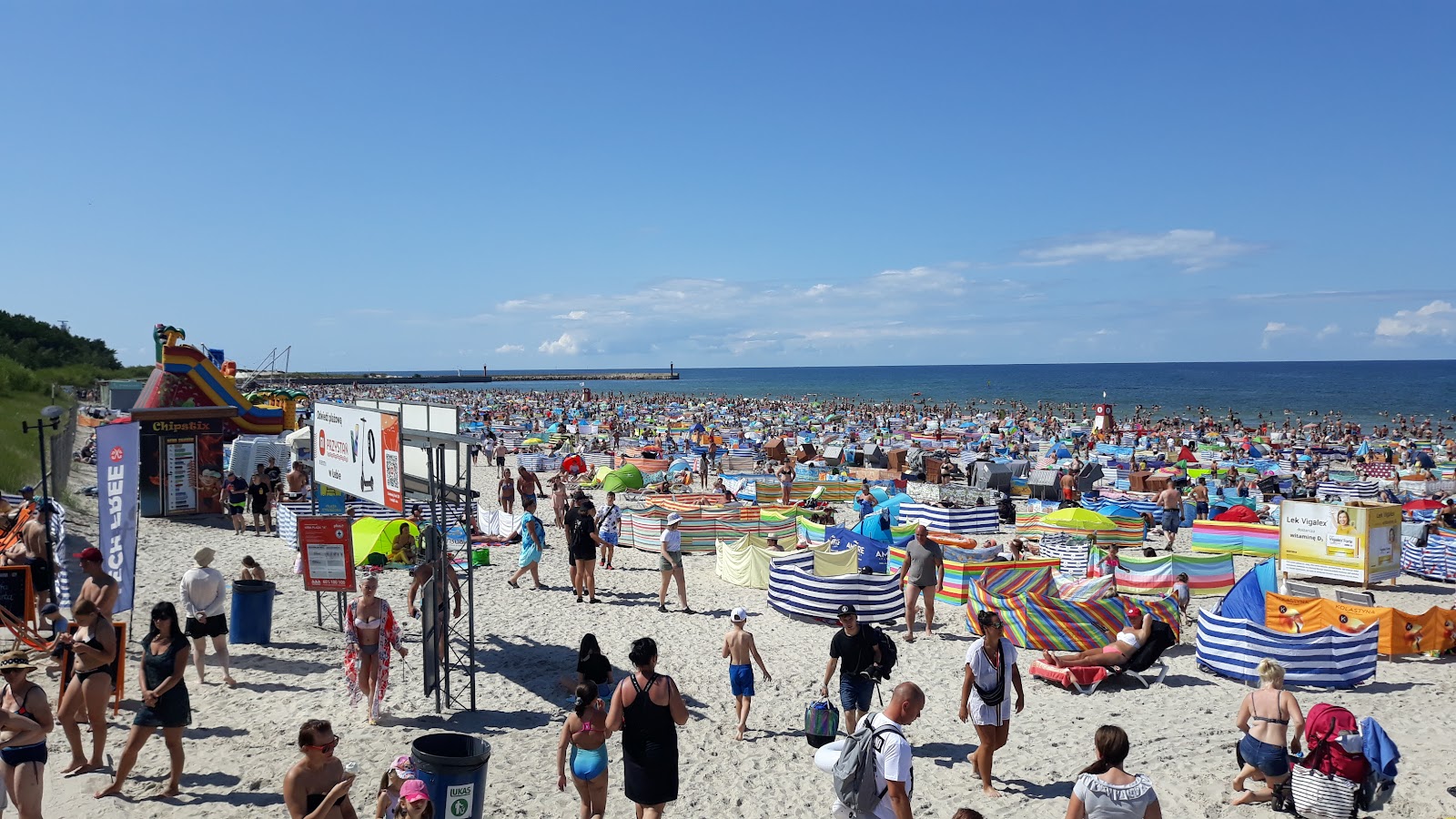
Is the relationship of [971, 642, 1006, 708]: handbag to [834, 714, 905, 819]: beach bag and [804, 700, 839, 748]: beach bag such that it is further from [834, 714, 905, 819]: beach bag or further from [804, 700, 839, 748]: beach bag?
[834, 714, 905, 819]: beach bag

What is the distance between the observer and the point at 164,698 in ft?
18.3

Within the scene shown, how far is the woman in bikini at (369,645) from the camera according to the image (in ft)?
22.9

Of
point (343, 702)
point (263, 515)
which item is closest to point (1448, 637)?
point (343, 702)

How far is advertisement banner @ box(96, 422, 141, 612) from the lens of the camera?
321 inches

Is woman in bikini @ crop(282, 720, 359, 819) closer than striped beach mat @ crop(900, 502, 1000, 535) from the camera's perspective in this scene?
Yes

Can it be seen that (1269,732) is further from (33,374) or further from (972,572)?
(33,374)

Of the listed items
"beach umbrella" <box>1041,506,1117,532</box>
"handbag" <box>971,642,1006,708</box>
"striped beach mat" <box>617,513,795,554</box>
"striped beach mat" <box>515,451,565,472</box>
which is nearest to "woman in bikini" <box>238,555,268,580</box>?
"striped beach mat" <box>617,513,795,554</box>

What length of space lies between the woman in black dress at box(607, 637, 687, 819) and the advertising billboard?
38.8 ft

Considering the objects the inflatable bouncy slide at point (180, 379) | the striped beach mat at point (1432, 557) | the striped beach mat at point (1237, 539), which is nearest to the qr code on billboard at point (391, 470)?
the inflatable bouncy slide at point (180, 379)

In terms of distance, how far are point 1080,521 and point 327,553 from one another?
39.8 feet

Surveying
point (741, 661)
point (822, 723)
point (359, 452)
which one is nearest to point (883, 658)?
point (822, 723)

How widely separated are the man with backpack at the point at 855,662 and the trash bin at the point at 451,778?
8.52ft

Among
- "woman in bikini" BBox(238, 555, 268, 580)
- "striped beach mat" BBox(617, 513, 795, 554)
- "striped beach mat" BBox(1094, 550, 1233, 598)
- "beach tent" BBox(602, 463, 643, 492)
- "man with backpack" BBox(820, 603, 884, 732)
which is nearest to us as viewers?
"man with backpack" BBox(820, 603, 884, 732)

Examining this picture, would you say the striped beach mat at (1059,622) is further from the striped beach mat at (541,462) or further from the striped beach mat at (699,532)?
the striped beach mat at (541,462)
